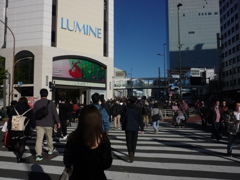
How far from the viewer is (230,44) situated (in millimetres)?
64000

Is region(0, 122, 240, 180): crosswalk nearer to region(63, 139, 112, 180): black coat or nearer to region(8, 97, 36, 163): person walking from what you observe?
region(8, 97, 36, 163): person walking

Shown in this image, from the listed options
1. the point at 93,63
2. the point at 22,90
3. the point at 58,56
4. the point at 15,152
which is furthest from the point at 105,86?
the point at 15,152

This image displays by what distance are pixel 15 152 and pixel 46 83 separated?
2377 cm

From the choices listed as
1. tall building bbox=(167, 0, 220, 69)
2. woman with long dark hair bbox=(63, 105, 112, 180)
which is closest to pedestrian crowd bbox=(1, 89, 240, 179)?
woman with long dark hair bbox=(63, 105, 112, 180)

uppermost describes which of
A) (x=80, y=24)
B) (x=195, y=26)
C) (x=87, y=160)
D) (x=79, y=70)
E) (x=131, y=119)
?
(x=195, y=26)

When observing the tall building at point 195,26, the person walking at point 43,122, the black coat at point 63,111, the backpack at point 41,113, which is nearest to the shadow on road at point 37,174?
the person walking at point 43,122

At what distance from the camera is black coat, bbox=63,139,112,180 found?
2.21 metres

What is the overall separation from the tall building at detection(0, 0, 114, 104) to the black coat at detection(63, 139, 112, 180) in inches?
1079

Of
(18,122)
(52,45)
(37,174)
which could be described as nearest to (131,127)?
(37,174)

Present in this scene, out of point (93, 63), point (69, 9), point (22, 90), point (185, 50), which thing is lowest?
point (22, 90)

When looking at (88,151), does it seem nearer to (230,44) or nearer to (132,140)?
(132,140)

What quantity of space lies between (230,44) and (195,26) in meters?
71.5

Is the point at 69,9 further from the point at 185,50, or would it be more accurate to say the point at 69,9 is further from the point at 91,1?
the point at 185,50

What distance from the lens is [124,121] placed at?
236 inches
